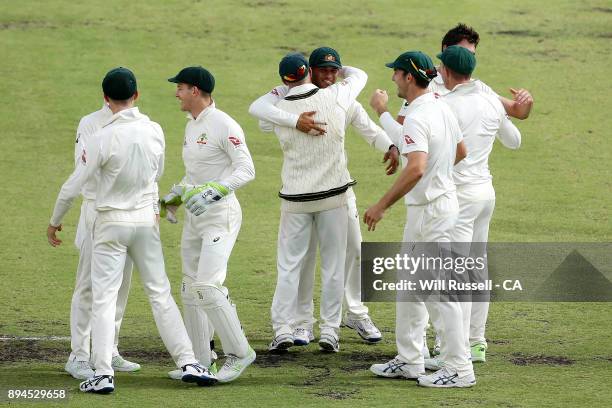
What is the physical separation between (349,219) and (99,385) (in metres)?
2.33

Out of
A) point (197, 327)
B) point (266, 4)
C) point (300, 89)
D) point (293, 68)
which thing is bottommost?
point (197, 327)

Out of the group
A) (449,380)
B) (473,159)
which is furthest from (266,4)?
(449,380)

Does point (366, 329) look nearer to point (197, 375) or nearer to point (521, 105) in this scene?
point (197, 375)

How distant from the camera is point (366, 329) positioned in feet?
28.4

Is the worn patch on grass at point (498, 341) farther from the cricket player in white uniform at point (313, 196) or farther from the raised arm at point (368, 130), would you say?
the raised arm at point (368, 130)

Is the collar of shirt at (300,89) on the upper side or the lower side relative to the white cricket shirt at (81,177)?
upper

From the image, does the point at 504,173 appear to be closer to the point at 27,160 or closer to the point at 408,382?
the point at 27,160

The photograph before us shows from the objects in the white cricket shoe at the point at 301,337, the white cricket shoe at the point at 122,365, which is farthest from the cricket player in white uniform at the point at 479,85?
the white cricket shoe at the point at 122,365

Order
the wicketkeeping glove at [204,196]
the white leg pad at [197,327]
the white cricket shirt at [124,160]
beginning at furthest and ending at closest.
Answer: the white leg pad at [197,327] → the wicketkeeping glove at [204,196] → the white cricket shirt at [124,160]

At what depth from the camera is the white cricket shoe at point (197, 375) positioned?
23.8 feet

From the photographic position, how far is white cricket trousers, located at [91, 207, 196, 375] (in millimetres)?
7109

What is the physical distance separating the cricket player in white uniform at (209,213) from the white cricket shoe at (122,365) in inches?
14.0

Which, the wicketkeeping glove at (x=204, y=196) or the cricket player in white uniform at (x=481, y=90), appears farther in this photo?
the cricket player in white uniform at (x=481, y=90)

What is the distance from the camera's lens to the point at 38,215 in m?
12.2
